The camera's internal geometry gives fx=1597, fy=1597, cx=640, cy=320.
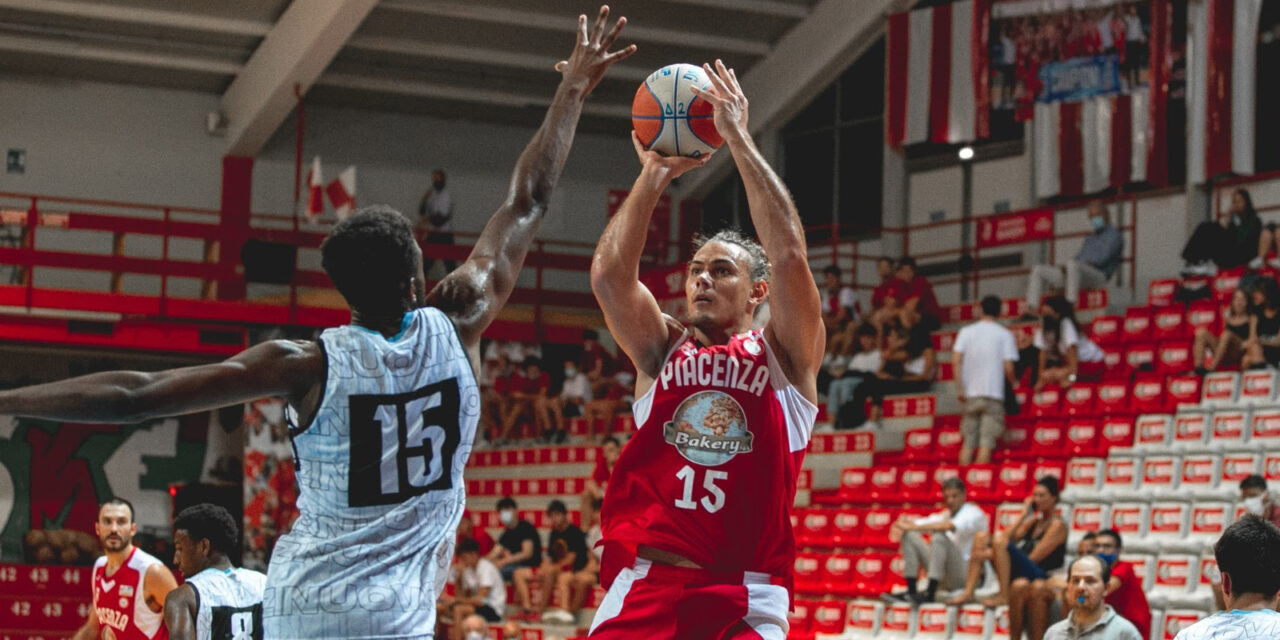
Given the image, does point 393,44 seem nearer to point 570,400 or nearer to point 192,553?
point 570,400

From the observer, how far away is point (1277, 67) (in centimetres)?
1727

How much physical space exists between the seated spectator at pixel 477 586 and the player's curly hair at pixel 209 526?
26.8 ft

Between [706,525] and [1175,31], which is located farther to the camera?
[1175,31]

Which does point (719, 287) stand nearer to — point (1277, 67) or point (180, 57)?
point (1277, 67)

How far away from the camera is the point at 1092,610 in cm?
894

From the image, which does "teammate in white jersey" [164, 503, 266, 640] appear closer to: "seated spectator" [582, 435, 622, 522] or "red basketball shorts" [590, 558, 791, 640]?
"red basketball shorts" [590, 558, 791, 640]

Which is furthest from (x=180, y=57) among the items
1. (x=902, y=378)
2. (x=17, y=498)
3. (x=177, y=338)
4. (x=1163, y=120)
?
(x=1163, y=120)

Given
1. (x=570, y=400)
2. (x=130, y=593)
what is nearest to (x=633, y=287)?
(x=130, y=593)

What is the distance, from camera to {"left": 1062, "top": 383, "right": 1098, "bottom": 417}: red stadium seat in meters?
14.5

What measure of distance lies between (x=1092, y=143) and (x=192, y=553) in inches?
540

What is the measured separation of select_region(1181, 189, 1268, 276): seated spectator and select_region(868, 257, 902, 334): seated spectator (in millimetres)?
3037

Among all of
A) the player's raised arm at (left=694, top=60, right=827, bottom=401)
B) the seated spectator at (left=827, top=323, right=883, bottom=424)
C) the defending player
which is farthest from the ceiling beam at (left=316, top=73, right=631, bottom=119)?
the player's raised arm at (left=694, top=60, right=827, bottom=401)

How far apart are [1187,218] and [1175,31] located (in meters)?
2.07

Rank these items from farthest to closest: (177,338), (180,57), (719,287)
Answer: (180,57) < (177,338) < (719,287)
